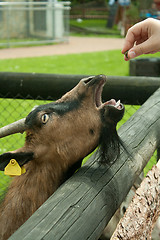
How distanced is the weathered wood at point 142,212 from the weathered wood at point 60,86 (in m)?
1.15

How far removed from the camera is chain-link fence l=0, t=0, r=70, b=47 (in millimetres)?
17594

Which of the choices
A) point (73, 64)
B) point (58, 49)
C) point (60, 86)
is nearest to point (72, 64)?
point (73, 64)

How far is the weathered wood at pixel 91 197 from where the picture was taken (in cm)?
172

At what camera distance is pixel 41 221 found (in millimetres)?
1735

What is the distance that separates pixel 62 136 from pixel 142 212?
80cm

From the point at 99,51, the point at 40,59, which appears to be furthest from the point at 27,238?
the point at 99,51

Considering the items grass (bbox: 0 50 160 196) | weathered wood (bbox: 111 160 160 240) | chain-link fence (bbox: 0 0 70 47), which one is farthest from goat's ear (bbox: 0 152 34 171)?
chain-link fence (bbox: 0 0 70 47)

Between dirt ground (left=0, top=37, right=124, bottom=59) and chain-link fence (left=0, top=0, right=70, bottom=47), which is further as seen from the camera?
chain-link fence (left=0, top=0, right=70, bottom=47)

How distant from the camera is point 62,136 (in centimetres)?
267

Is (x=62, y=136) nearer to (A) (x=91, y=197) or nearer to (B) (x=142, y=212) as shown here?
(A) (x=91, y=197)

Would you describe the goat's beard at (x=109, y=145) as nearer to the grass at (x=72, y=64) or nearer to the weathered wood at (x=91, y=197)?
the weathered wood at (x=91, y=197)

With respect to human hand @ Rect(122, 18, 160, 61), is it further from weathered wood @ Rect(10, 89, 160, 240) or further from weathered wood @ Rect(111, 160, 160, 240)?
weathered wood @ Rect(111, 160, 160, 240)

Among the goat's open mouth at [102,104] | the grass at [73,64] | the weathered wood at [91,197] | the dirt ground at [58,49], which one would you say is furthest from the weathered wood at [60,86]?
the dirt ground at [58,49]

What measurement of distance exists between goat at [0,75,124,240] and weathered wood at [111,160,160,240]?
40 centimetres
